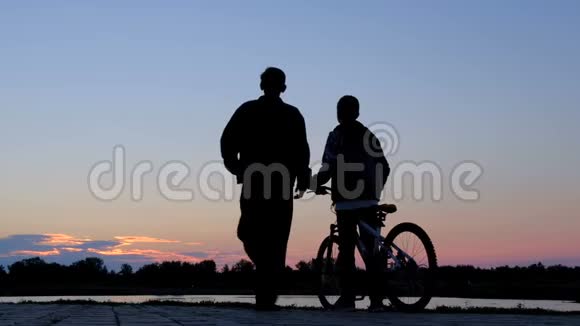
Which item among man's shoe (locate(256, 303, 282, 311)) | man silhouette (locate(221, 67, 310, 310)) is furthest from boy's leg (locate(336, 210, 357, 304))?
man's shoe (locate(256, 303, 282, 311))

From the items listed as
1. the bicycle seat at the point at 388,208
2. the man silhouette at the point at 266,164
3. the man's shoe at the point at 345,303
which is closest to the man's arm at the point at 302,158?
the man silhouette at the point at 266,164

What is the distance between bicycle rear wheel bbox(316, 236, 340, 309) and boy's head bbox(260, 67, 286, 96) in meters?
2.00

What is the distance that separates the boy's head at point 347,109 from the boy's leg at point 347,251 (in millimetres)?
1042

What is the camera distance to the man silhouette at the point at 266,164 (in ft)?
25.3

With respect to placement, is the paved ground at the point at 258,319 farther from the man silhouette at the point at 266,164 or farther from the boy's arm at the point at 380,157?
the boy's arm at the point at 380,157

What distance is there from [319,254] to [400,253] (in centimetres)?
179

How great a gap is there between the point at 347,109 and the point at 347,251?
1.58 metres

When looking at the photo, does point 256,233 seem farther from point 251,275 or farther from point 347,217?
point 347,217

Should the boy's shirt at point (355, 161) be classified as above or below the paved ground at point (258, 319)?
above

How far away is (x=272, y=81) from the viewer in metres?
7.86

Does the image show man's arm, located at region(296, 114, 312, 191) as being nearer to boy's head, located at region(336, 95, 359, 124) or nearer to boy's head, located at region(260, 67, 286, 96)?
boy's head, located at region(260, 67, 286, 96)

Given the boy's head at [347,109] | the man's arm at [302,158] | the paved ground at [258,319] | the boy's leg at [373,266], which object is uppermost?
the boy's head at [347,109]

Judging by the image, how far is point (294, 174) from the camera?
8000 millimetres

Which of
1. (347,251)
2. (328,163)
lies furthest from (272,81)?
(347,251)
